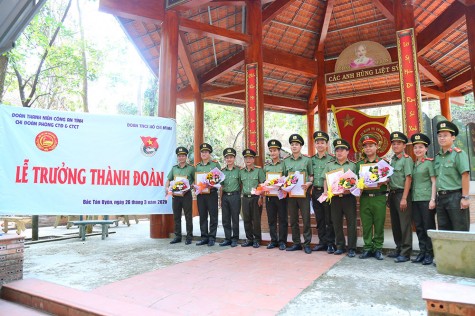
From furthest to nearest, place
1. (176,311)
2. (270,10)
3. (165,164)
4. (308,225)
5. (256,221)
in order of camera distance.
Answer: (270,10), (165,164), (256,221), (308,225), (176,311)

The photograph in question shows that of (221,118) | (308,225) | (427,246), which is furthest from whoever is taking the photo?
(221,118)

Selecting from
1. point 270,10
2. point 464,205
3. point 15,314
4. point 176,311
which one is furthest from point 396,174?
point 270,10

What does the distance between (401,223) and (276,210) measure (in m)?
1.68

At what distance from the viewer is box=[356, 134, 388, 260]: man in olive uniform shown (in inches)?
156

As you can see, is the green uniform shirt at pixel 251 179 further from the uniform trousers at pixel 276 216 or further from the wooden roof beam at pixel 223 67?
the wooden roof beam at pixel 223 67

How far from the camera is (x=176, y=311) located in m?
2.34

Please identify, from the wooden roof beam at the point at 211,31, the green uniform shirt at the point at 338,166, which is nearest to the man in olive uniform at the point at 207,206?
the green uniform shirt at the point at 338,166

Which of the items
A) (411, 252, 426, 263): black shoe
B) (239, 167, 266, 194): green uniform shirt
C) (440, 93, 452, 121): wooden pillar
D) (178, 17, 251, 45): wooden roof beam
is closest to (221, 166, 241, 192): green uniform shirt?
(239, 167, 266, 194): green uniform shirt

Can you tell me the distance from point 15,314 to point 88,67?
8697 mm


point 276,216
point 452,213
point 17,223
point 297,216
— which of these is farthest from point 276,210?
point 17,223

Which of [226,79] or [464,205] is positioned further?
[226,79]

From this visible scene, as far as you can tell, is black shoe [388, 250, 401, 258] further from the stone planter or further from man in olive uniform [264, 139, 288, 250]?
the stone planter

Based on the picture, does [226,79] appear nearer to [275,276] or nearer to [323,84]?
[323,84]

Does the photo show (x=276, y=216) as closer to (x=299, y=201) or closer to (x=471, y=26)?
(x=299, y=201)
